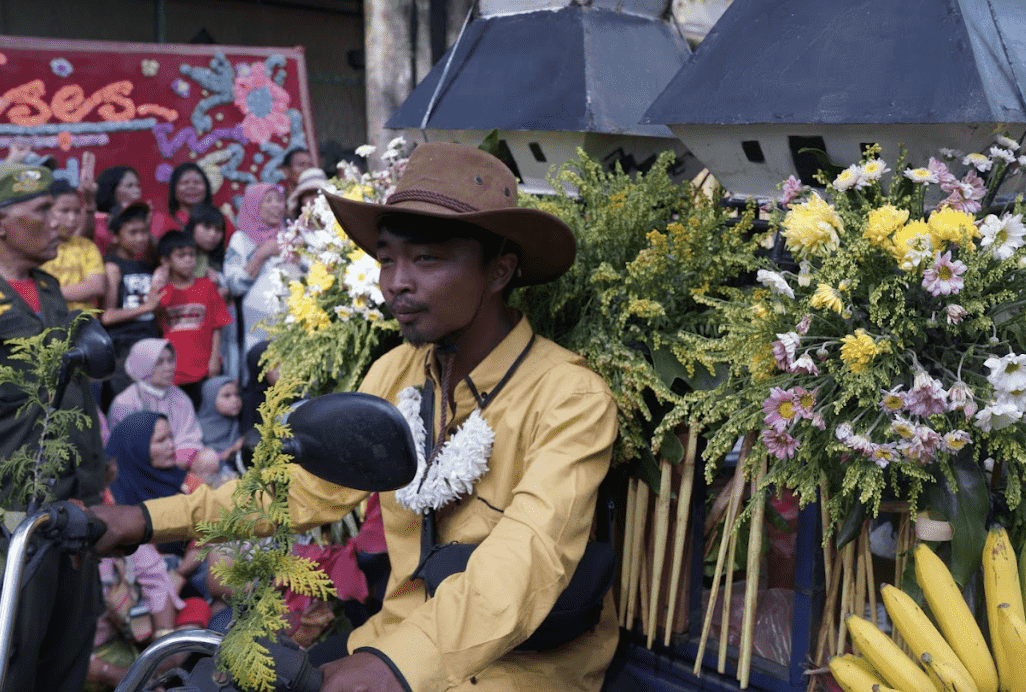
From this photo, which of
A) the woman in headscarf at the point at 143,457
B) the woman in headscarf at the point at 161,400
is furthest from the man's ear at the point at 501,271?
the woman in headscarf at the point at 161,400

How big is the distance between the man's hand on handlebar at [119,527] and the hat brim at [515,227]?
0.88m

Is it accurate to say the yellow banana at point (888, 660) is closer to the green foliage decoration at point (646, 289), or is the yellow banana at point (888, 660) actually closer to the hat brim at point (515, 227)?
the green foliage decoration at point (646, 289)

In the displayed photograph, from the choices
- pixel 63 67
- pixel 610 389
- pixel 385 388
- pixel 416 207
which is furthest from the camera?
pixel 63 67

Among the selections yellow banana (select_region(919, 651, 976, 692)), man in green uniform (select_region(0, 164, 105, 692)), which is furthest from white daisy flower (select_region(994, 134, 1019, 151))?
man in green uniform (select_region(0, 164, 105, 692))

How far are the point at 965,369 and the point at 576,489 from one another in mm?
825

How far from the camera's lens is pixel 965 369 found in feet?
6.45

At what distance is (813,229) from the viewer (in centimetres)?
205

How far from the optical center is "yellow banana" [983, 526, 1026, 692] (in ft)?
6.27

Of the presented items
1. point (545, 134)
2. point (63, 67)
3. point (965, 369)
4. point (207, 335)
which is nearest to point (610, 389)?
point (965, 369)

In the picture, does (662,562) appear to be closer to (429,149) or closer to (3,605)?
(429,149)

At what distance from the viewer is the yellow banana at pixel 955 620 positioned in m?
1.93

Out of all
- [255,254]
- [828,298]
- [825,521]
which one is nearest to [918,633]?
[825,521]

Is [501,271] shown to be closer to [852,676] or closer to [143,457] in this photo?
[852,676]

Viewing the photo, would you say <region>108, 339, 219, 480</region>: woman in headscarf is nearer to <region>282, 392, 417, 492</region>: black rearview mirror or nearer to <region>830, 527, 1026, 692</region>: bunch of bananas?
<region>282, 392, 417, 492</region>: black rearview mirror
